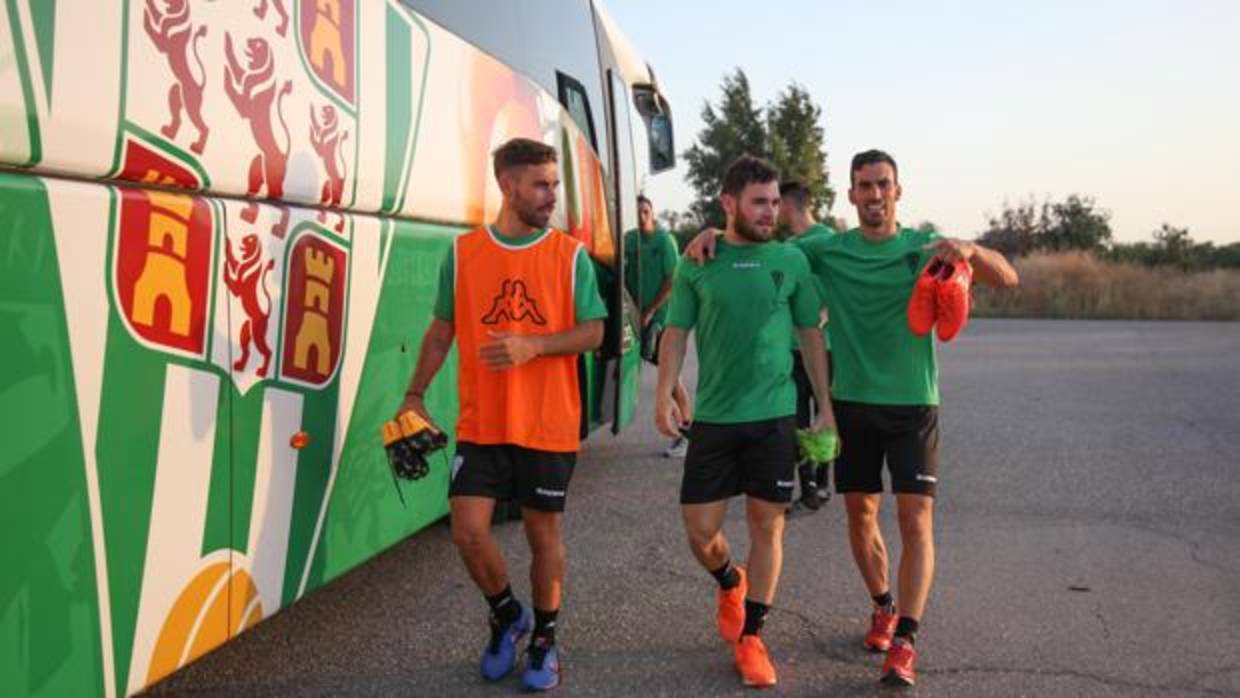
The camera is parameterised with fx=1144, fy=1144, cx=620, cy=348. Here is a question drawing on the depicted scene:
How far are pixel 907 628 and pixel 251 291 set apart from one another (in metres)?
2.55

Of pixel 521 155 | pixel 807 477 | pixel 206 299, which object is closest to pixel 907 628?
pixel 521 155

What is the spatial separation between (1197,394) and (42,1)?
41.7ft

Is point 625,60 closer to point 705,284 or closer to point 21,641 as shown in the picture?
point 705,284

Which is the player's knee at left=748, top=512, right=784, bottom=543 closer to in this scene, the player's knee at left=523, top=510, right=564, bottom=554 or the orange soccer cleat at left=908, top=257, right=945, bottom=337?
the player's knee at left=523, top=510, right=564, bottom=554

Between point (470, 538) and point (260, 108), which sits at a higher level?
point (260, 108)

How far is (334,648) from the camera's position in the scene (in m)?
4.52

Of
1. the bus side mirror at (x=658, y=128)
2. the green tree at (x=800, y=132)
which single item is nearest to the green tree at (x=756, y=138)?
the green tree at (x=800, y=132)

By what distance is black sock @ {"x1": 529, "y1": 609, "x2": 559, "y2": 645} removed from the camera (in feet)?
13.6

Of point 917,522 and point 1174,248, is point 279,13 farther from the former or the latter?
point 1174,248

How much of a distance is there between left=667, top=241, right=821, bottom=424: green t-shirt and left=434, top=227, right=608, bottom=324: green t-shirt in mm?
459

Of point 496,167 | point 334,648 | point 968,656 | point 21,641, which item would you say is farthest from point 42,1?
point 968,656

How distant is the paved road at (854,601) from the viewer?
417cm

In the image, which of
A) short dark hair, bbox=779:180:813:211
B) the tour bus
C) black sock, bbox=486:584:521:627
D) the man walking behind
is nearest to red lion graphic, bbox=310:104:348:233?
the tour bus

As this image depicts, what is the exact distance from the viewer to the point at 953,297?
13.1ft
